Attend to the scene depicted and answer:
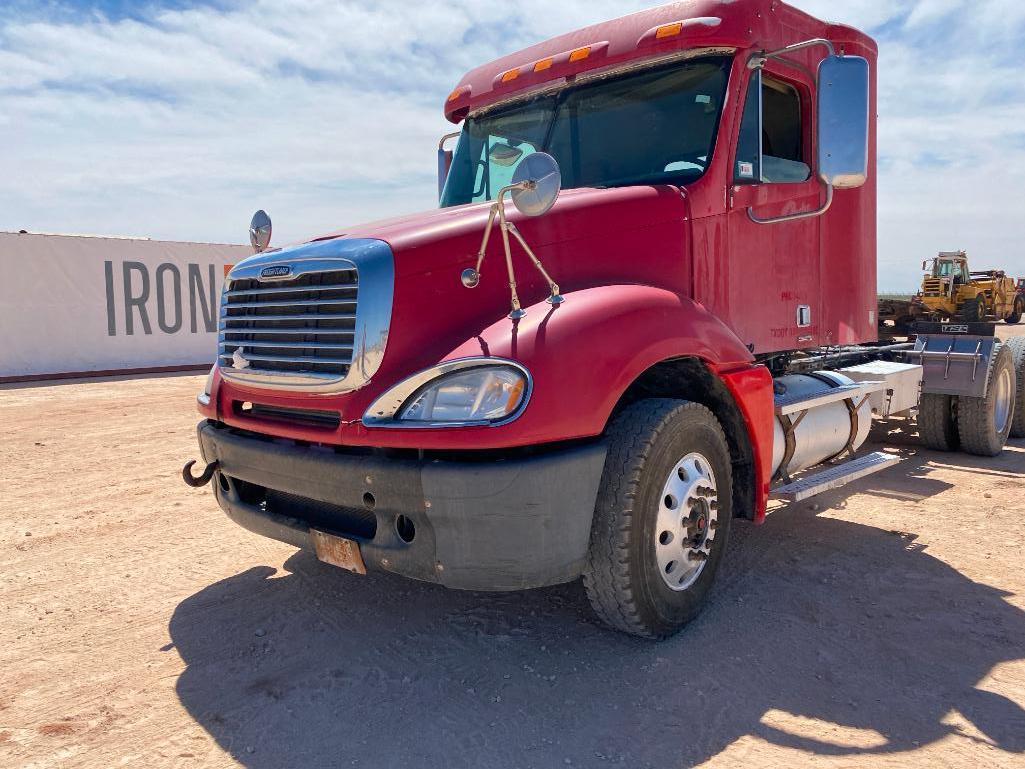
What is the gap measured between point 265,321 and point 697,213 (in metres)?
2.09

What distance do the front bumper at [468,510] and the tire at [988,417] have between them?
5.60 metres

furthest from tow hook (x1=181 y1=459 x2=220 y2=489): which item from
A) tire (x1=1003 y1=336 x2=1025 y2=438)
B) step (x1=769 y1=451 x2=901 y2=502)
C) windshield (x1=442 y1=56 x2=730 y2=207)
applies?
tire (x1=1003 y1=336 x2=1025 y2=438)

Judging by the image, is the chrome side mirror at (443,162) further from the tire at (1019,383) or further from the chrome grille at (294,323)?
the tire at (1019,383)

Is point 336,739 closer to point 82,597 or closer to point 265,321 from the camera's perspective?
point 265,321

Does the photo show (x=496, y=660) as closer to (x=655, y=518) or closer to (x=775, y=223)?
(x=655, y=518)

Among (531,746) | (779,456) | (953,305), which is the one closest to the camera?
(531,746)

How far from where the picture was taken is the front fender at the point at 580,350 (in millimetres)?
2713

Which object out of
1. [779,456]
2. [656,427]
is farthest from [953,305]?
[656,427]

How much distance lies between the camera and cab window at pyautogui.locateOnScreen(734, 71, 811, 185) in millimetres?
3998

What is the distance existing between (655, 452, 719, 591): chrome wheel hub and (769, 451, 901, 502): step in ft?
2.54

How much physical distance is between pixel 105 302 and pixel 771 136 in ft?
51.9

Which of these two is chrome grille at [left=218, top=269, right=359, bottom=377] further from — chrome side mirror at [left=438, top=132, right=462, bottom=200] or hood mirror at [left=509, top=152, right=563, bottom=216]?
chrome side mirror at [left=438, top=132, right=462, bottom=200]

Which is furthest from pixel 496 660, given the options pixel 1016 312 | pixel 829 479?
pixel 1016 312

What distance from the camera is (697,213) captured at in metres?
3.80
